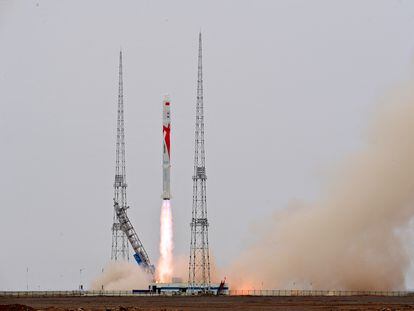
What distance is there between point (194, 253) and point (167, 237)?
12.1 feet

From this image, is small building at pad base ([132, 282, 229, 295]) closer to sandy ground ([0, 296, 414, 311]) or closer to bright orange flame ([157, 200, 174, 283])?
bright orange flame ([157, 200, 174, 283])

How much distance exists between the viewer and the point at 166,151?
535ft

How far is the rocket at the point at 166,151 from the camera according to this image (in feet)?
527

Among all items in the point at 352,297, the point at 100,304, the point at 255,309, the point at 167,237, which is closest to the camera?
the point at 255,309

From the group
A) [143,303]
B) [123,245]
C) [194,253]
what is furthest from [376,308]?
[123,245]

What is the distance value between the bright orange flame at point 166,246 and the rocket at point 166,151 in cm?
151

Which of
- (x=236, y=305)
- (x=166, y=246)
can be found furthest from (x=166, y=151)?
(x=236, y=305)

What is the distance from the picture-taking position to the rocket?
160500mm

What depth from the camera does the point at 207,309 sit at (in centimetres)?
11881

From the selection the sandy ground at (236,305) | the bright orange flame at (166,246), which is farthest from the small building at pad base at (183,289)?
the sandy ground at (236,305)

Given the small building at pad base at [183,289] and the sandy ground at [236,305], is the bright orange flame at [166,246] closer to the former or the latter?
the small building at pad base at [183,289]

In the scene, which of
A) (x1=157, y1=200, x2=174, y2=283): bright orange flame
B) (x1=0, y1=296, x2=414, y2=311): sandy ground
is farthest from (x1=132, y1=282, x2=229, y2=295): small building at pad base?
(x1=0, y1=296, x2=414, y2=311): sandy ground

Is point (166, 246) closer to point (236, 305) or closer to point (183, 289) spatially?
point (183, 289)

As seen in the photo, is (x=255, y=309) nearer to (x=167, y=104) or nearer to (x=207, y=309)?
(x=207, y=309)
